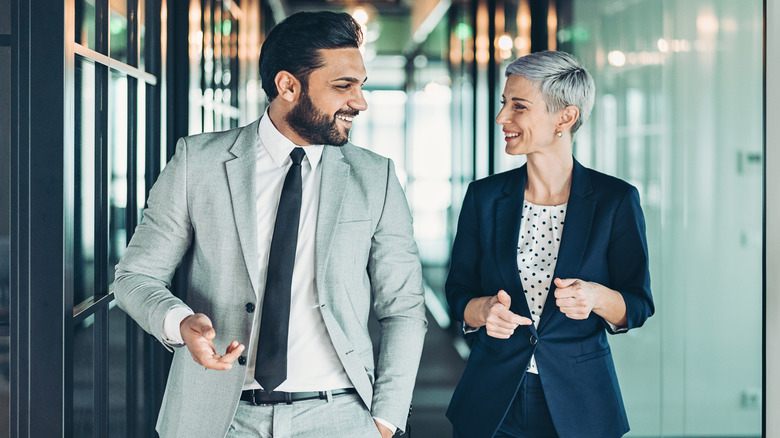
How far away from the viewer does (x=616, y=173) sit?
381cm

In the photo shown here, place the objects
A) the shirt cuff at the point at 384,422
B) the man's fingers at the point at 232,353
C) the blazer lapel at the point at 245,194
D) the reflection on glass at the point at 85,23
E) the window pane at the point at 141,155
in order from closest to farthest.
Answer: the man's fingers at the point at 232,353
the blazer lapel at the point at 245,194
the shirt cuff at the point at 384,422
the reflection on glass at the point at 85,23
the window pane at the point at 141,155

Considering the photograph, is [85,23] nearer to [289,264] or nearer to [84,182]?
[84,182]

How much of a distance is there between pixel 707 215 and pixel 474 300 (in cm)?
142

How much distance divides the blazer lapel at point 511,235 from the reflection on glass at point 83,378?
1.31 metres

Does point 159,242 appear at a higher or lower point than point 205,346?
higher

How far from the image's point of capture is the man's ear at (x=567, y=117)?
2.24 m

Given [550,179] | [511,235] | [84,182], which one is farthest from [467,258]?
[84,182]

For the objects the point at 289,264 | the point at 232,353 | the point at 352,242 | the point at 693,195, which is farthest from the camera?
the point at 693,195

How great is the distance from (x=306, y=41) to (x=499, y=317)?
89 centimetres

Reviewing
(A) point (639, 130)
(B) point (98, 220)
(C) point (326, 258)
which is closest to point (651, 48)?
(A) point (639, 130)

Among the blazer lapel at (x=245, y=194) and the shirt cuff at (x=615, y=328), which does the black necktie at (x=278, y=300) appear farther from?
the shirt cuff at (x=615, y=328)

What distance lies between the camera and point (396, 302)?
207 cm

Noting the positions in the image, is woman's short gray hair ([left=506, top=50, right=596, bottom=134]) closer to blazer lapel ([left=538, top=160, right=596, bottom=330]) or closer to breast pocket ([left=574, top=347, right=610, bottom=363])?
blazer lapel ([left=538, top=160, right=596, bottom=330])
